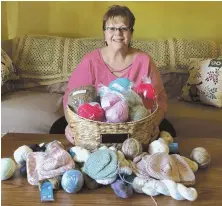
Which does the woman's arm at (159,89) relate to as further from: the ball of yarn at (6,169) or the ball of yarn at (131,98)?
the ball of yarn at (6,169)

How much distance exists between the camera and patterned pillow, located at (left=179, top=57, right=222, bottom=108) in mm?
2125

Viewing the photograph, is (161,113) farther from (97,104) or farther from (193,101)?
(193,101)

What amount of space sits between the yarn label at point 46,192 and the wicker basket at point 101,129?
191 mm

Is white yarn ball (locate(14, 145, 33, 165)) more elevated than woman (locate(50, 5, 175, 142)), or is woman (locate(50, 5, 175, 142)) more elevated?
woman (locate(50, 5, 175, 142))

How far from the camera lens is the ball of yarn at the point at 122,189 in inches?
37.2

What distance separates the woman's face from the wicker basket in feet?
1.69

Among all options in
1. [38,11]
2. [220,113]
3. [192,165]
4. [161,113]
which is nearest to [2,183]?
[192,165]

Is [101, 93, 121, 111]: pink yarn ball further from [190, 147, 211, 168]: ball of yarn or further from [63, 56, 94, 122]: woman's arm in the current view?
[63, 56, 94, 122]: woman's arm

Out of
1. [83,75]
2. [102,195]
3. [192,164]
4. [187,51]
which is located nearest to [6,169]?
[102,195]

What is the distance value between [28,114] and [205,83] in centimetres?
102

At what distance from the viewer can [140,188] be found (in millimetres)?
959

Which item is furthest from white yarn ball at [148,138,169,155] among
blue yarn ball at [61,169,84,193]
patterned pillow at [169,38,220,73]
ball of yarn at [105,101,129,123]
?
patterned pillow at [169,38,220,73]

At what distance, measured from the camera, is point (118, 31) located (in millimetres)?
1535

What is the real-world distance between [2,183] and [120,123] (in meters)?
0.37
